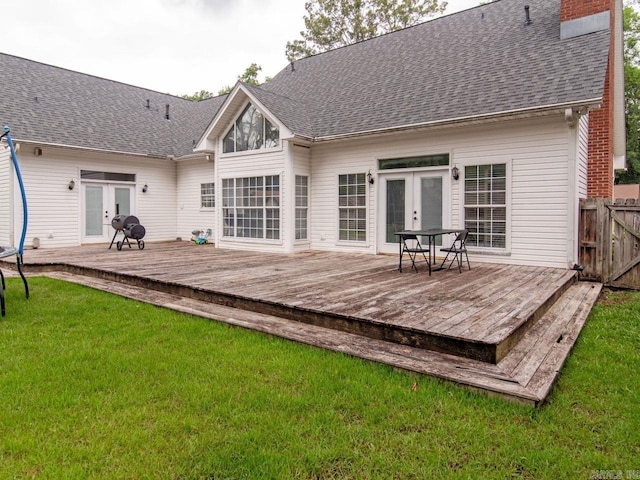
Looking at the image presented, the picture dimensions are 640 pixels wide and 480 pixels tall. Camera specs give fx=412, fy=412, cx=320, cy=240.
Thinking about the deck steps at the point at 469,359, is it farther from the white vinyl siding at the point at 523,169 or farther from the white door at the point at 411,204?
the white door at the point at 411,204

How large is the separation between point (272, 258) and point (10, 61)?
35.1 feet

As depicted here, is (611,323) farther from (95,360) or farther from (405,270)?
(95,360)

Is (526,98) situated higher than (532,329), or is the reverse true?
(526,98)

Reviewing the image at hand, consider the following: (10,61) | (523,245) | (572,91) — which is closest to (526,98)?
(572,91)

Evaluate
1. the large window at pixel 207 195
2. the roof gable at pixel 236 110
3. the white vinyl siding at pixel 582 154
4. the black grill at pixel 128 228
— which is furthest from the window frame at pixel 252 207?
the white vinyl siding at pixel 582 154

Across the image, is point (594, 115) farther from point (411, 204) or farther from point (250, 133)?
point (250, 133)

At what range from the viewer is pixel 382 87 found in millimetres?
10344

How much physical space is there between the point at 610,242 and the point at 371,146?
4965 millimetres

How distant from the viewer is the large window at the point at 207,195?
43.6ft

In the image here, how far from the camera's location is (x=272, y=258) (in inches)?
352

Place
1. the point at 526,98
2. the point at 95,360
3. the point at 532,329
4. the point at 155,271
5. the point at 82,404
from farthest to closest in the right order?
the point at 526,98, the point at 155,271, the point at 532,329, the point at 95,360, the point at 82,404

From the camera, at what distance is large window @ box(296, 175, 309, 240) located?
10.2m

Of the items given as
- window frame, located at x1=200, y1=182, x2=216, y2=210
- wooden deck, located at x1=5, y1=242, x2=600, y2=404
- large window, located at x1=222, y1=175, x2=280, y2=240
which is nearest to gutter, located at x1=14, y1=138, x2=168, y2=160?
window frame, located at x1=200, y1=182, x2=216, y2=210

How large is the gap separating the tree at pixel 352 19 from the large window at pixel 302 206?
55.3 feet
